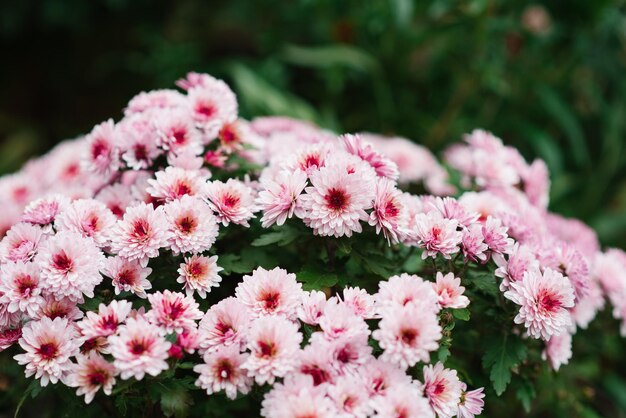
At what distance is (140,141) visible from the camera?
48.1 inches

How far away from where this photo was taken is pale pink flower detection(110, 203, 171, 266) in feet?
3.38

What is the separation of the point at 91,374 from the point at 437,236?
0.60 metres

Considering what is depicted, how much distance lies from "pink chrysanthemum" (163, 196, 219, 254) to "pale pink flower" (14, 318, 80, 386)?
0.70ft

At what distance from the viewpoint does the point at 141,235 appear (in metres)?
1.04

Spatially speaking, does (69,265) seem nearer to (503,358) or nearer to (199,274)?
(199,274)

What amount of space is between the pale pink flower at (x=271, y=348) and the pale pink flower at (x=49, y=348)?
0.28 m

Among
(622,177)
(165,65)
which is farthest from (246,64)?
(622,177)

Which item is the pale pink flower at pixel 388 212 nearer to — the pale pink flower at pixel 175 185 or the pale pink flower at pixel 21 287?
the pale pink flower at pixel 175 185

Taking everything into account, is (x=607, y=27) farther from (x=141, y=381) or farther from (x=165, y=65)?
(x=141, y=381)

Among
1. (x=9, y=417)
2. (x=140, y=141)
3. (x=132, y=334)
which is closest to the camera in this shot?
(x=132, y=334)

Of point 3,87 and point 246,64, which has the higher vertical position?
point 246,64

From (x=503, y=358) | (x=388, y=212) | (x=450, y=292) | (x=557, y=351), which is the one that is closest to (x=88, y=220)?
(x=388, y=212)

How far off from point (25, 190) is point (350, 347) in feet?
3.52

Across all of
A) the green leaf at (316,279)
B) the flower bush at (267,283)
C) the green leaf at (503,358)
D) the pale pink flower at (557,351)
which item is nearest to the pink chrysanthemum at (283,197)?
the flower bush at (267,283)
